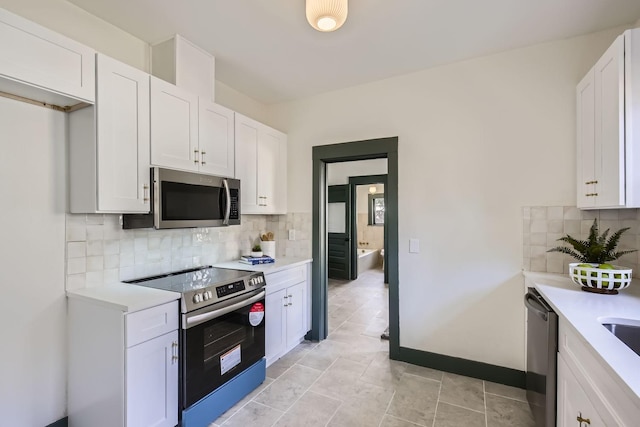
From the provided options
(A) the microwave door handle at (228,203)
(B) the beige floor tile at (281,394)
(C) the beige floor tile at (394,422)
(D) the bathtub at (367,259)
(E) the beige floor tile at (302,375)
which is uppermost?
(A) the microwave door handle at (228,203)

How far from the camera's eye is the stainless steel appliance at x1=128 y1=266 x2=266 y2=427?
183cm

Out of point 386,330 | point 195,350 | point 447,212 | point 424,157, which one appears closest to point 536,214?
point 447,212

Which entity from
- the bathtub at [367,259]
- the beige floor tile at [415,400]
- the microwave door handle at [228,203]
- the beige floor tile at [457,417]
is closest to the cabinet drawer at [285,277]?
the microwave door handle at [228,203]

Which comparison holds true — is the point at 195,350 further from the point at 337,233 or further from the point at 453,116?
the point at 337,233

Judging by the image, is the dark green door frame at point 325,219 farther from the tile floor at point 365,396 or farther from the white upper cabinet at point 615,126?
the white upper cabinet at point 615,126

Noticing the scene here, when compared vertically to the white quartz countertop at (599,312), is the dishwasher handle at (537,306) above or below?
below

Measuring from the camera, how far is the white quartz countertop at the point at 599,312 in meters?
0.95

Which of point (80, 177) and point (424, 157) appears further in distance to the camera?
point (424, 157)

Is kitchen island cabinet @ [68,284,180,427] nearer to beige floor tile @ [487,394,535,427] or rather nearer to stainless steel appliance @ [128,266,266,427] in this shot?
stainless steel appliance @ [128,266,266,427]

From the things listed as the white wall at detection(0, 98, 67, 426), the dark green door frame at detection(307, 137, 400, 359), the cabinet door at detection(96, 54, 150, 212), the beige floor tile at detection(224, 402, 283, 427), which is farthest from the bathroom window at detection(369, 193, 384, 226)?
the white wall at detection(0, 98, 67, 426)

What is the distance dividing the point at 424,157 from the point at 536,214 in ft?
3.25

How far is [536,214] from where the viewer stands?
Answer: 2.35 meters

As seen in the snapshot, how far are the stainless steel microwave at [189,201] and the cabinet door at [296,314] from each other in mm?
933

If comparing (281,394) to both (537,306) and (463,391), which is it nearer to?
(463,391)
